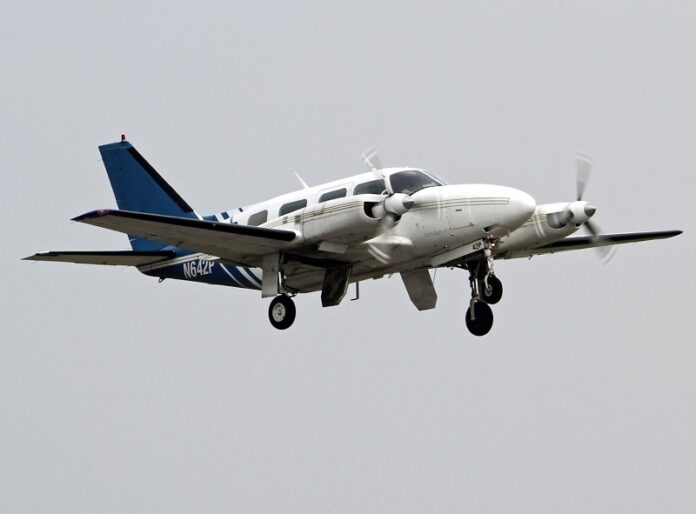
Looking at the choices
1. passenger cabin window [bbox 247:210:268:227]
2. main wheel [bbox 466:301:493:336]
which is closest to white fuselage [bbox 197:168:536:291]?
passenger cabin window [bbox 247:210:268:227]

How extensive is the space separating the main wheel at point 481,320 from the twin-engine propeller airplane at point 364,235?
0.02m

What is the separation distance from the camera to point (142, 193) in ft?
110

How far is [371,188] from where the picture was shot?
28.9 metres

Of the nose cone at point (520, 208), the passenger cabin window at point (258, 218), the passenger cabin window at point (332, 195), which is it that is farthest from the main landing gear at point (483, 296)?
the passenger cabin window at point (258, 218)

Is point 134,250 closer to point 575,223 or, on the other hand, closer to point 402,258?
point 402,258

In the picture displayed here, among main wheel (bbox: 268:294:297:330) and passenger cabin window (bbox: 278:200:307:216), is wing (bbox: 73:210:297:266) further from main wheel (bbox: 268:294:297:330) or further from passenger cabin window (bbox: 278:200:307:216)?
main wheel (bbox: 268:294:297:330)

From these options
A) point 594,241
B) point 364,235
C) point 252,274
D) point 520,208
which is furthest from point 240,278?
point 594,241

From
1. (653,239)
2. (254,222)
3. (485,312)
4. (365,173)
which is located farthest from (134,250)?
(653,239)

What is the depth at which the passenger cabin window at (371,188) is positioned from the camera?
2886cm

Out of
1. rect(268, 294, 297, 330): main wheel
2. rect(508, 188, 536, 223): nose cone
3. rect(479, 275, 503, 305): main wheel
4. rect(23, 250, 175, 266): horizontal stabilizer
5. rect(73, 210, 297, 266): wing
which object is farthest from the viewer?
rect(23, 250, 175, 266): horizontal stabilizer

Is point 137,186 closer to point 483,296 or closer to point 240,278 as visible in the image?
point 240,278

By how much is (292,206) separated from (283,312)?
89.2 inches

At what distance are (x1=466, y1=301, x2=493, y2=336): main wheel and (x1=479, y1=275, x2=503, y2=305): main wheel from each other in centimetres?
18

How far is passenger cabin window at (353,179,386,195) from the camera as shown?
28.9m
